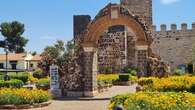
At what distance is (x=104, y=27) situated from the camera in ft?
77.8

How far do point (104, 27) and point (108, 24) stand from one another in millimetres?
269

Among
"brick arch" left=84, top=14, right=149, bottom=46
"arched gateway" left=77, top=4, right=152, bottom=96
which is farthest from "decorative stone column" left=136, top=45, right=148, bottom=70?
"brick arch" left=84, top=14, right=149, bottom=46

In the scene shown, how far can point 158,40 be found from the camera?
50406 millimetres

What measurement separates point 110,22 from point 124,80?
11440mm

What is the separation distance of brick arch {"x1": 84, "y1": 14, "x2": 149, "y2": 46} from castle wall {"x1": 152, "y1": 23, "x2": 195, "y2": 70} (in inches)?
1031

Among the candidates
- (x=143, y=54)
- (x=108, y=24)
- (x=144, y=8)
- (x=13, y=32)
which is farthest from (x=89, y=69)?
(x=13, y=32)

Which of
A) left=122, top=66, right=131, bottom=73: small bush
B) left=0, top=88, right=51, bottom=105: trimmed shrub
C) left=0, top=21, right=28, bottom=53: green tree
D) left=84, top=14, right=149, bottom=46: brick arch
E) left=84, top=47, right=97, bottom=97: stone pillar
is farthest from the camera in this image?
left=0, top=21, right=28, bottom=53: green tree

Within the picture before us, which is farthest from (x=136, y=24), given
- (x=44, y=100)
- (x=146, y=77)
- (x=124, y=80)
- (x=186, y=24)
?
(x=186, y=24)

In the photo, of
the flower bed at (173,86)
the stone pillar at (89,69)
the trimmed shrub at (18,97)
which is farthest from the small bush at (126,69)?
the trimmed shrub at (18,97)

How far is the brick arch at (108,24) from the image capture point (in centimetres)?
2284

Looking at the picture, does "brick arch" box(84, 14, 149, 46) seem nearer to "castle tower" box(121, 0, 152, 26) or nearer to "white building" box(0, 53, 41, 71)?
"castle tower" box(121, 0, 152, 26)

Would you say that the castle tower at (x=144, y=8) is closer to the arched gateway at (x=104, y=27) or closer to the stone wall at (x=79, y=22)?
the stone wall at (x=79, y=22)

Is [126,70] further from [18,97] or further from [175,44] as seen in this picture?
[18,97]

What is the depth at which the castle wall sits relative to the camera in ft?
162
